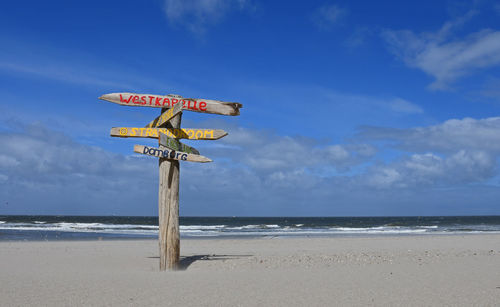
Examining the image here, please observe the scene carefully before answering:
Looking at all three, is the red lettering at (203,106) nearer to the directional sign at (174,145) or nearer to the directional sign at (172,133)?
the directional sign at (172,133)

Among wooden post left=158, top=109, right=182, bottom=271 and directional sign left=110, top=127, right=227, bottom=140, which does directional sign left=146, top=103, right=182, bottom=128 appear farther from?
wooden post left=158, top=109, right=182, bottom=271

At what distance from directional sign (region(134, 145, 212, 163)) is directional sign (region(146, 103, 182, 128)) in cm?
67

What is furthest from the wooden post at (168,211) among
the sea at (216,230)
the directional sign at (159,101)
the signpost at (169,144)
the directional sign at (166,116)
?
the sea at (216,230)

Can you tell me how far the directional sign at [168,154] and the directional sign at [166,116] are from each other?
667mm

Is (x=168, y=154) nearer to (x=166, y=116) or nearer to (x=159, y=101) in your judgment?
(x=166, y=116)

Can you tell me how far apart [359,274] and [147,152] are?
4459 millimetres

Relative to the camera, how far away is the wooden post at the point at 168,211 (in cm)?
800

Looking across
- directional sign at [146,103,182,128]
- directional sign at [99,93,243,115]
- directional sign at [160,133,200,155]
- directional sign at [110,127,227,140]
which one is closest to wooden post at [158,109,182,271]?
directional sign at [160,133,200,155]

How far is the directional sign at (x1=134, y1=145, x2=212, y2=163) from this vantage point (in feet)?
25.4

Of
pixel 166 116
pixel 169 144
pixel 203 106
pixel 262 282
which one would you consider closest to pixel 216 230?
pixel 203 106

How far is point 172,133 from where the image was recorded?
8.16m

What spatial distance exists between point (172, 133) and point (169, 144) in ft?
1.25

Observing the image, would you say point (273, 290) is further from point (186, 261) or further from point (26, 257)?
point (26, 257)

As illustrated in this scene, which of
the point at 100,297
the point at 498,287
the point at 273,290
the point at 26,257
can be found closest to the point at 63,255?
the point at 26,257
